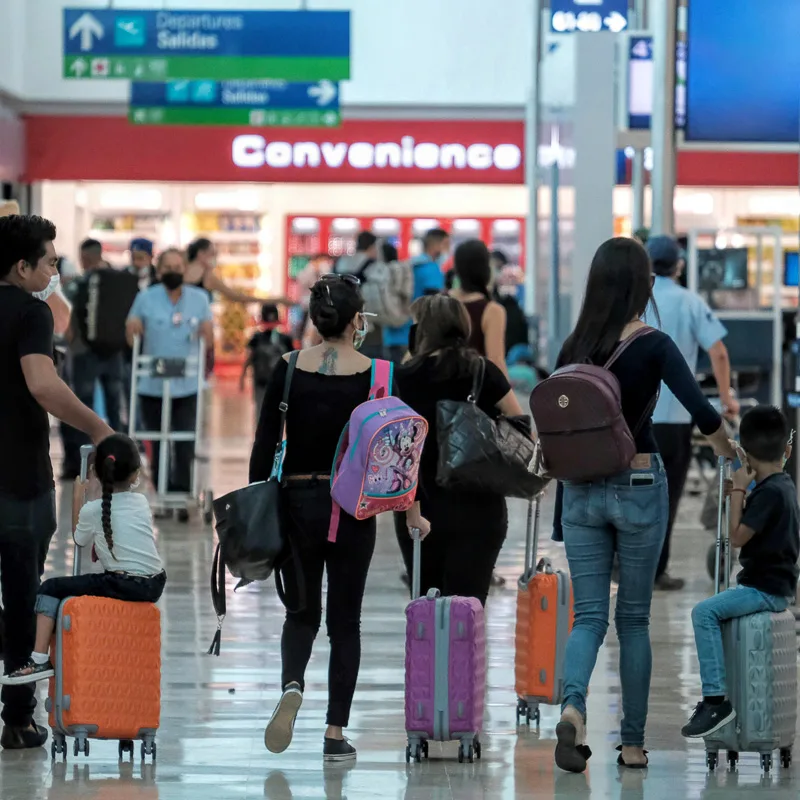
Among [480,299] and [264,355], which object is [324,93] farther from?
[480,299]

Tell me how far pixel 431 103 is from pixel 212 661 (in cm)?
Answer: 1859

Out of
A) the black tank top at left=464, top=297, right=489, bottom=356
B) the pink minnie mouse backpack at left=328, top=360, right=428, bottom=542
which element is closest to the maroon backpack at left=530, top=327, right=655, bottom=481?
the pink minnie mouse backpack at left=328, top=360, right=428, bottom=542

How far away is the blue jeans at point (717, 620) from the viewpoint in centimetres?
479

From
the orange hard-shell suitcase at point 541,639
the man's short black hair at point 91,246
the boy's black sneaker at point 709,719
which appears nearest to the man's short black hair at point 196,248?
the man's short black hair at point 91,246

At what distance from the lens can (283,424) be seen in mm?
4840

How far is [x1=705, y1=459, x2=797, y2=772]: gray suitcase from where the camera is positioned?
4.81 meters

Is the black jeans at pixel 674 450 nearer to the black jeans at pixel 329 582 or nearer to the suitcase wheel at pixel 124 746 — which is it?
the black jeans at pixel 329 582

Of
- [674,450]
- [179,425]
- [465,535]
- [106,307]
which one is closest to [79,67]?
[106,307]

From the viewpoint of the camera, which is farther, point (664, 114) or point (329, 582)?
point (664, 114)

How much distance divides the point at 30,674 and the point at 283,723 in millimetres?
687

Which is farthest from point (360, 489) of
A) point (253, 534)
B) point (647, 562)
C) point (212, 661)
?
point (212, 661)

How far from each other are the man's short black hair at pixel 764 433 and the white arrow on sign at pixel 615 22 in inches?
367

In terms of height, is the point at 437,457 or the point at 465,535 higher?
the point at 437,457

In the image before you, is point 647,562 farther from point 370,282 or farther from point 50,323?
point 370,282
